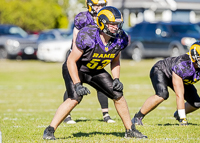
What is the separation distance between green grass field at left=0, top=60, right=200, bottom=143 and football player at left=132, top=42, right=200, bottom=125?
12.2 inches

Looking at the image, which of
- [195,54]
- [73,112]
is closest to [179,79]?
[195,54]

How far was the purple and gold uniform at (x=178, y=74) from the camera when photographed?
21.6ft

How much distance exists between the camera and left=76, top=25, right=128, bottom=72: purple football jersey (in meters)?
5.41

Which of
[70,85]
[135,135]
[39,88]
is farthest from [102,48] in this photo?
[39,88]

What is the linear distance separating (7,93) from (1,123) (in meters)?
5.91

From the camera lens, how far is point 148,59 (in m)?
23.3

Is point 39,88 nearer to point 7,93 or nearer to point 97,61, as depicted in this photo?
point 7,93

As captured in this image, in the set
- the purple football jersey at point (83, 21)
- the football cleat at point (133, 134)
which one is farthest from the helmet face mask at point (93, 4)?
the football cleat at point (133, 134)

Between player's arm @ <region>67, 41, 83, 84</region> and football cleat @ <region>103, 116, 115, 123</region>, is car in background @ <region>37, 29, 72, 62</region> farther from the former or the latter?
player's arm @ <region>67, 41, 83, 84</region>

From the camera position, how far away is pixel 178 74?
21.7 feet

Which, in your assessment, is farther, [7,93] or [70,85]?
[7,93]

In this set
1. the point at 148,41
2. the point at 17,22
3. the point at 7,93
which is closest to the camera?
the point at 7,93

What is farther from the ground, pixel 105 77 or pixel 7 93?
pixel 105 77

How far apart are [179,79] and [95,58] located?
Result: 1652mm
